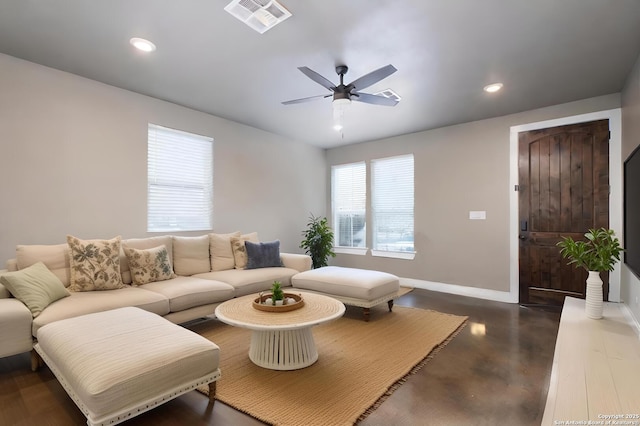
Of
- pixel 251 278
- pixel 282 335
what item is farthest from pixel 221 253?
pixel 282 335

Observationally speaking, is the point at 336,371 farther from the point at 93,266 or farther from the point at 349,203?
the point at 349,203

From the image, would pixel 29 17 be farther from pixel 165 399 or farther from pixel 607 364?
pixel 607 364

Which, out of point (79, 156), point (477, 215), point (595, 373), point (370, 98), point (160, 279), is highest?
point (370, 98)

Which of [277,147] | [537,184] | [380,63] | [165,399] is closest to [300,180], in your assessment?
[277,147]

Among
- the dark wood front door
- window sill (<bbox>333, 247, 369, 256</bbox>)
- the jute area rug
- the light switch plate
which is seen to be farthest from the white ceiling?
window sill (<bbox>333, 247, 369, 256</bbox>)

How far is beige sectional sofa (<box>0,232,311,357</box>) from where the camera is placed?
2285mm

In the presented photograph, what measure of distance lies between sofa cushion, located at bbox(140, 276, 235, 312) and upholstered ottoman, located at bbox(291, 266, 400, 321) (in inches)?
36.5

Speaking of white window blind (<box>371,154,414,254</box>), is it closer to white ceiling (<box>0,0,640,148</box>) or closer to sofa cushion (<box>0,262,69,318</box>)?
white ceiling (<box>0,0,640,148</box>)

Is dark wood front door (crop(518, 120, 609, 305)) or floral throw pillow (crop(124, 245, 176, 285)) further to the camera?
dark wood front door (crop(518, 120, 609, 305))

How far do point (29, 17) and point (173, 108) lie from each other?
1.80 m

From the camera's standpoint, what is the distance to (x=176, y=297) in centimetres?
298

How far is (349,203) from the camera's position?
6316 mm

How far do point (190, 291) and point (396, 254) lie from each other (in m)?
3.61

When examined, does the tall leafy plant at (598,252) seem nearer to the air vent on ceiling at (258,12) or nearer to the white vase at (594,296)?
the white vase at (594,296)
